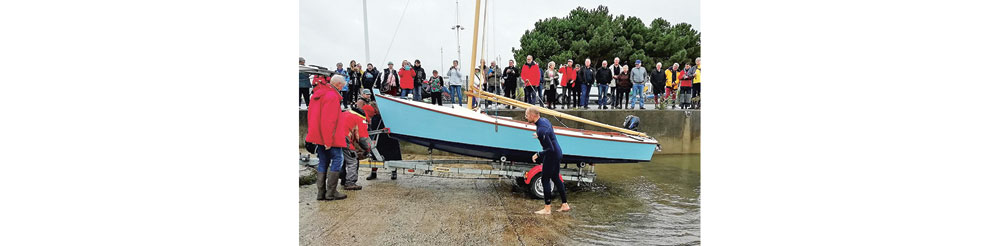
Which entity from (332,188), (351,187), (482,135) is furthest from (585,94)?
(332,188)

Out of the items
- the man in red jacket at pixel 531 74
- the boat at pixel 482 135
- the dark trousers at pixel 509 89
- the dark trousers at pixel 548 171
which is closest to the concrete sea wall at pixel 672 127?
the man in red jacket at pixel 531 74

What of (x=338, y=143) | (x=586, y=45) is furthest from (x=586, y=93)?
(x=586, y=45)

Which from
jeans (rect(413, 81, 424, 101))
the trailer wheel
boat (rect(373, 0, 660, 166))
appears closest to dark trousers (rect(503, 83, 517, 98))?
jeans (rect(413, 81, 424, 101))

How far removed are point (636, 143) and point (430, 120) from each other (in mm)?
2535

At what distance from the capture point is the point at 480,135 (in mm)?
5066

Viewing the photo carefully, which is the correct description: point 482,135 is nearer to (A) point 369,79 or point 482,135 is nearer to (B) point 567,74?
(A) point 369,79

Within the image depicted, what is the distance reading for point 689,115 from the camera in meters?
9.45

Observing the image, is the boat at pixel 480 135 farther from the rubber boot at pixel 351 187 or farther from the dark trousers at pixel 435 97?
the dark trousers at pixel 435 97

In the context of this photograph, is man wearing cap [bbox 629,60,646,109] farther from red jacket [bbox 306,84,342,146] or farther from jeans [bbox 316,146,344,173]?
red jacket [bbox 306,84,342,146]

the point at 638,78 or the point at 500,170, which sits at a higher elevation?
the point at 638,78

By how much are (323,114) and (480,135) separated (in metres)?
1.75

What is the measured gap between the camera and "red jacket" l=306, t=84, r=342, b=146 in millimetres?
3986

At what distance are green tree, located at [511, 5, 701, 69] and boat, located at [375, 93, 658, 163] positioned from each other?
1531cm

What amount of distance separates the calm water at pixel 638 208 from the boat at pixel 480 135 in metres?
0.60
